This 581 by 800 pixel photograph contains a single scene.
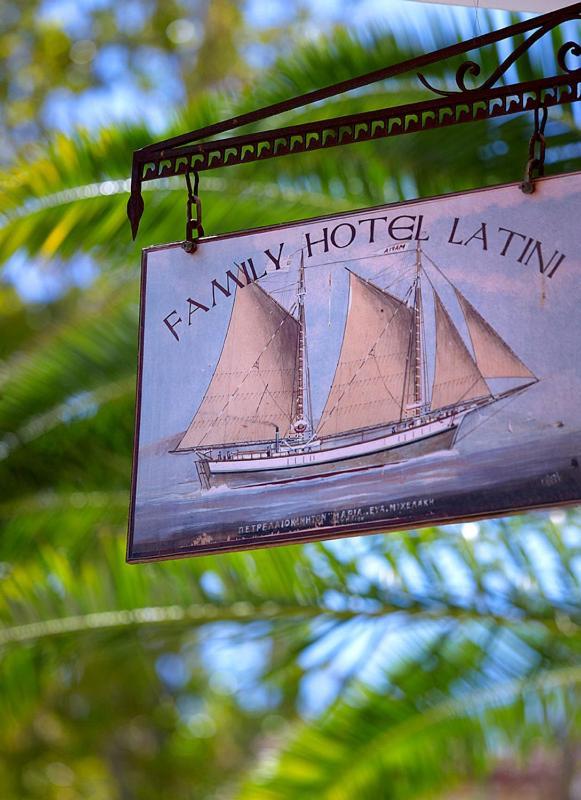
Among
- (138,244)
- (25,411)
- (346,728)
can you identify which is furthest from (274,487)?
(25,411)

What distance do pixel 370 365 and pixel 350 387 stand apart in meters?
0.07

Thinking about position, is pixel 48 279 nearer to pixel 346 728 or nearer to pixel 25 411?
pixel 25 411

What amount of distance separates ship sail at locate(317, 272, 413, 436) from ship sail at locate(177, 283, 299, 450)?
0.41 ft

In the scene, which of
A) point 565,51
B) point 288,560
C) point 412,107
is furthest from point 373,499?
point 288,560

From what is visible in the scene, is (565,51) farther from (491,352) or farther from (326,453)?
(326,453)

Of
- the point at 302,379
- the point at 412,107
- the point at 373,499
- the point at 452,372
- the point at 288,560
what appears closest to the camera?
the point at 373,499

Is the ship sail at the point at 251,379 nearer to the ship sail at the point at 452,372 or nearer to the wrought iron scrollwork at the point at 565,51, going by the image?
the ship sail at the point at 452,372

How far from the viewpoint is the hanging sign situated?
310cm

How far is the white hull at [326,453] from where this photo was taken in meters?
3.18

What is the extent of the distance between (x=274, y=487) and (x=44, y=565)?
3.90 metres

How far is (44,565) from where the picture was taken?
6.94 metres

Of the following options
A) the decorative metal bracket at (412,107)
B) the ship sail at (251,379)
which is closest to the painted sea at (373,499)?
the ship sail at (251,379)

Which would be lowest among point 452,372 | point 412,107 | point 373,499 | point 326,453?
point 373,499

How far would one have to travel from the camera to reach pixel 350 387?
132 inches
